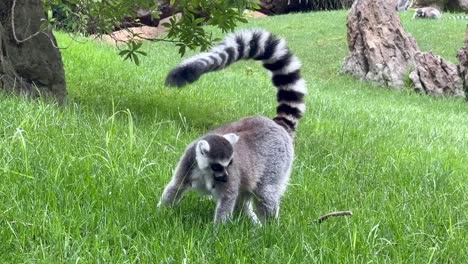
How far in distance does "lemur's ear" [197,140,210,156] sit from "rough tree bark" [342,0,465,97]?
1212cm

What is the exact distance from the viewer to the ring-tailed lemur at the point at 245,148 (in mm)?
3594

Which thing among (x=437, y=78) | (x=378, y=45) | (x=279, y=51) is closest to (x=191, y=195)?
(x=279, y=51)

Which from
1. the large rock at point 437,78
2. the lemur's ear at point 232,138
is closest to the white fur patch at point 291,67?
the lemur's ear at point 232,138

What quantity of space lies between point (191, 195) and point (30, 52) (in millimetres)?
3227

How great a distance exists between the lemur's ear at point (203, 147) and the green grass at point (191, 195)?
0.40 m

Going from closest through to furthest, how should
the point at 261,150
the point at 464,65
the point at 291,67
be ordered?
the point at 261,150 < the point at 291,67 < the point at 464,65

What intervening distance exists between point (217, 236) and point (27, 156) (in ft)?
4.71

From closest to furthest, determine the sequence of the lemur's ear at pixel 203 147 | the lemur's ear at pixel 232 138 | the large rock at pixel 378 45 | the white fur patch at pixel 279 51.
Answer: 1. the lemur's ear at pixel 203 147
2. the lemur's ear at pixel 232 138
3. the white fur patch at pixel 279 51
4. the large rock at pixel 378 45

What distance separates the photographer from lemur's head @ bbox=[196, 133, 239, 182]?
3473 mm

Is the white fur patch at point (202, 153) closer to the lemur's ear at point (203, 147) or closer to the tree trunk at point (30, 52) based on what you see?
the lemur's ear at point (203, 147)

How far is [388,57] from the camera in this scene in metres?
15.9

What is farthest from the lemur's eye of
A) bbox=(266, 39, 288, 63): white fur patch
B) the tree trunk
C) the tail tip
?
the tree trunk

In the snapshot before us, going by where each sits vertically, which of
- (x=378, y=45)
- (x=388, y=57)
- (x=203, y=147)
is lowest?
(x=388, y=57)

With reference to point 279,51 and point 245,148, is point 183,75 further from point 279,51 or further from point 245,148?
point 279,51
